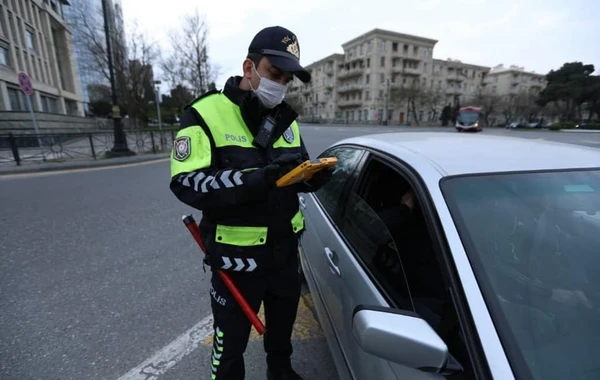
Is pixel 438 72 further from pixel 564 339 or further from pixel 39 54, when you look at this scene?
pixel 564 339

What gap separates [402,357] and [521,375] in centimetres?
31

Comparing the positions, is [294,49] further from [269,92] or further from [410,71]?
[410,71]

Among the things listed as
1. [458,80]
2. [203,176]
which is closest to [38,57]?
[203,176]

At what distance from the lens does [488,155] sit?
1488 mm

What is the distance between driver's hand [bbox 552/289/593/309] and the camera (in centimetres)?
104

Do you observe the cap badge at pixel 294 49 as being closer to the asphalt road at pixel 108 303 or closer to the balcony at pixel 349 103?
the asphalt road at pixel 108 303

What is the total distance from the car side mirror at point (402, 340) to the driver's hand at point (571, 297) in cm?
52

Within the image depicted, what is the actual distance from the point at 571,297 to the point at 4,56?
3754cm

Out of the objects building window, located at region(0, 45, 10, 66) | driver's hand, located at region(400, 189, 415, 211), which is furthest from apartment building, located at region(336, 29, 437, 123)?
driver's hand, located at region(400, 189, 415, 211)

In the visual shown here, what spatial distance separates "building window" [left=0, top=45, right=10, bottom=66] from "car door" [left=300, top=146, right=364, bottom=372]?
3439 centimetres

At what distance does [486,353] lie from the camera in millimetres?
861

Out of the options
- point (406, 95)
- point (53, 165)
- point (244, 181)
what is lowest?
point (53, 165)

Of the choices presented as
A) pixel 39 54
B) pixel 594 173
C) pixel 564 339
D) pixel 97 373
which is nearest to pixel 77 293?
pixel 97 373

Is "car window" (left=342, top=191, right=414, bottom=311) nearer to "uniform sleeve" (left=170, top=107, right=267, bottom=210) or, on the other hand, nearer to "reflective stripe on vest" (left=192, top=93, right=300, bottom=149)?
"uniform sleeve" (left=170, top=107, right=267, bottom=210)
